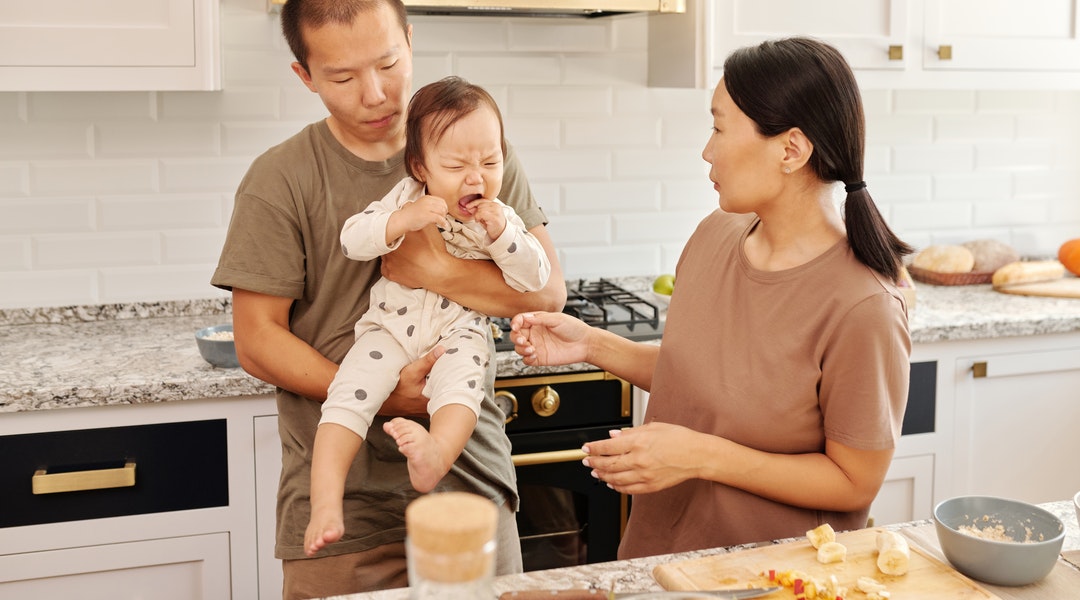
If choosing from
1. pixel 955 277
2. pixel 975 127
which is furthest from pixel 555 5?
pixel 975 127

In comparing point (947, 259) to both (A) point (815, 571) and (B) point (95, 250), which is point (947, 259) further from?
(B) point (95, 250)

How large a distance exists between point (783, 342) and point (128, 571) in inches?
62.6

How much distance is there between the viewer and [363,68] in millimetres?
1707

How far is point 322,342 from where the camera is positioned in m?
1.84

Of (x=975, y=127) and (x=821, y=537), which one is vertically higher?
(x=975, y=127)

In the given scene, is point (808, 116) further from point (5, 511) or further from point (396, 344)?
point (5, 511)

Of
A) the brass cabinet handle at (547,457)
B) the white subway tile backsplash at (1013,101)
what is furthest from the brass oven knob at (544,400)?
the white subway tile backsplash at (1013,101)

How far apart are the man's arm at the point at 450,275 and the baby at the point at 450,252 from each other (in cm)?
2

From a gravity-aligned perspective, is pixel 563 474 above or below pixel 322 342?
below

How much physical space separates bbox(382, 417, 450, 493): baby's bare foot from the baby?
2 cm

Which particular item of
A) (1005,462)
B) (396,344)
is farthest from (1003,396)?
(396,344)

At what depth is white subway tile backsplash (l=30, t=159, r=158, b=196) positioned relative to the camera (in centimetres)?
288

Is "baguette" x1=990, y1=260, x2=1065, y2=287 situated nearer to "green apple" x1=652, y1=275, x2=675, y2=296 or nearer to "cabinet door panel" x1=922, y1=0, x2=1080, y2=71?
"cabinet door panel" x1=922, y1=0, x2=1080, y2=71

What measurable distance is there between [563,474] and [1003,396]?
49.7 inches
